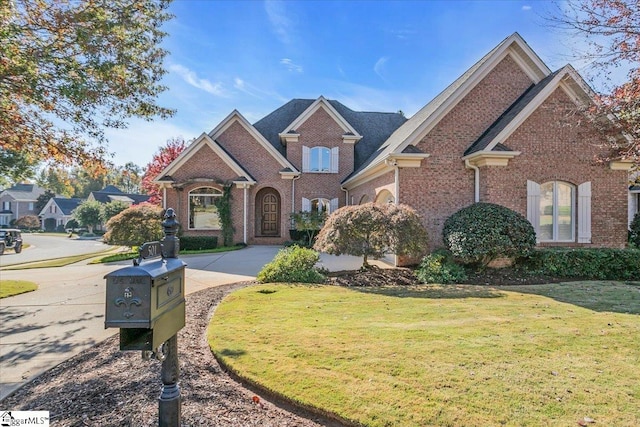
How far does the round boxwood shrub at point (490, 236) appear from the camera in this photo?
957 cm

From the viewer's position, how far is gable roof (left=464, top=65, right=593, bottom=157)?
1100 centimetres

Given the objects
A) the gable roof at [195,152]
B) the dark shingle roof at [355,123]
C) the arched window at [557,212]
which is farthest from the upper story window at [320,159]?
the arched window at [557,212]

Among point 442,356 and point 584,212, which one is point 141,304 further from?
point 584,212

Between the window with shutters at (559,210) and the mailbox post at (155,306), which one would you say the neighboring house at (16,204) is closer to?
the mailbox post at (155,306)

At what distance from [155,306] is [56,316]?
5.74 meters

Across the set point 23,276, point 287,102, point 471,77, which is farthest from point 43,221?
point 471,77

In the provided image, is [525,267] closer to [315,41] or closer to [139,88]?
[315,41]

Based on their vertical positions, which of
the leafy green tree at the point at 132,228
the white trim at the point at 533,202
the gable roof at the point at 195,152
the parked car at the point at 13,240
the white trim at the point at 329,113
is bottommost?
the parked car at the point at 13,240

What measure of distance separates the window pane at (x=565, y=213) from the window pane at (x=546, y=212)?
0.31m

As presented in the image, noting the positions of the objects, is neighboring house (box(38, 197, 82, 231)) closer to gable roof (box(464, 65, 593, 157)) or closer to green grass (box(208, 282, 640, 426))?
green grass (box(208, 282, 640, 426))

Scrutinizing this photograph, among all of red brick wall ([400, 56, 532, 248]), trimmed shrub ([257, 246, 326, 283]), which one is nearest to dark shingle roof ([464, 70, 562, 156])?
red brick wall ([400, 56, 532, 248])

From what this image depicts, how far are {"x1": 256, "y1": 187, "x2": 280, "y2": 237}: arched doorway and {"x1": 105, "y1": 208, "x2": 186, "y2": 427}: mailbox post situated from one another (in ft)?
58.9

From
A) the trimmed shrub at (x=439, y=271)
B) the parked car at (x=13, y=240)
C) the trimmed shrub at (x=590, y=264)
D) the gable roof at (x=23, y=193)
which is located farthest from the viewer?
the gable roof at (x=23, y=193)

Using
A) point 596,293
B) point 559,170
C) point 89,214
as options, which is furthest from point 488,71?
point 89,214
